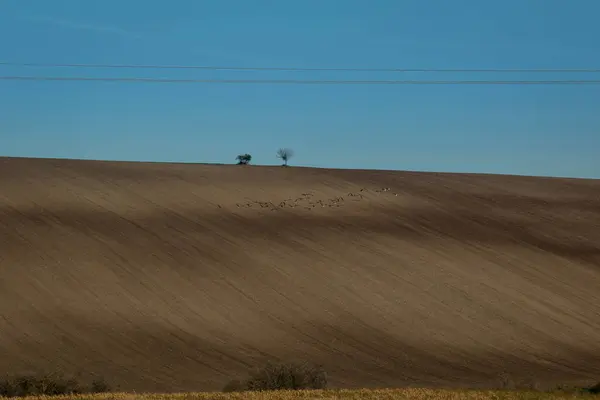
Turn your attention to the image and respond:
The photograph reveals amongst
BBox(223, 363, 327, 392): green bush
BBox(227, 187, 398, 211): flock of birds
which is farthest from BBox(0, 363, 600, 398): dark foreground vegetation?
BBox(227, 187, 398, 211): flock of birds

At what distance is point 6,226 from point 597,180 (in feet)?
135

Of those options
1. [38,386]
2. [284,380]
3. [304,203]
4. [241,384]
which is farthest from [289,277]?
[38,386]

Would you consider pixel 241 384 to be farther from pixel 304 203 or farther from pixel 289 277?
pixel 304 203

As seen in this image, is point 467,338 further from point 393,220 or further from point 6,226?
point 6,226

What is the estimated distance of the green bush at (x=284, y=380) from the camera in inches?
1083

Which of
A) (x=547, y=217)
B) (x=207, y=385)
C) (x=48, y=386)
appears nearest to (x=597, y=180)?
(x=547, y=217)

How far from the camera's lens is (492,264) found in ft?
168

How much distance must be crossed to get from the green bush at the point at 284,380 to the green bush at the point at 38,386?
398 cm

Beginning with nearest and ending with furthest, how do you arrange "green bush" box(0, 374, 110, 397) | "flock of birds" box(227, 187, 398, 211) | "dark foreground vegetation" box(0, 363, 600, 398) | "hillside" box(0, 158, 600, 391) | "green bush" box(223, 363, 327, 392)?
"green bush" box(0, 374, 110, 397)
"dark foreground vegetation" box(0, 363, 600, 398)
"green bush" box(223, 363, 327, 392)
"hillside" box(0, 158, 600, 391)
"flock of birds" box(227, 187, 398, 211)

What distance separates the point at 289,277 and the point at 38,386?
2097cm

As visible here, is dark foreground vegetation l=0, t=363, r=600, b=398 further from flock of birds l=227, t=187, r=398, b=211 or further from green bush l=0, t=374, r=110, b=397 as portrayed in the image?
flock of birds l=227, t=187, r=398, b=211

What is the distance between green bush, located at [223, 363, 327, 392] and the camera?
27.5 metres

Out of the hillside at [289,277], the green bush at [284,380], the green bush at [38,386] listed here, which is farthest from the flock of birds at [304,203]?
the green bush at [38,386]

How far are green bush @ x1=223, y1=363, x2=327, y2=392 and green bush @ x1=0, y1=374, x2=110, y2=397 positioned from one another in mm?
3980
